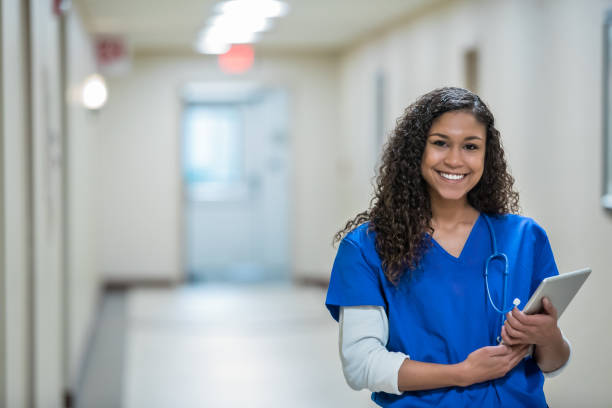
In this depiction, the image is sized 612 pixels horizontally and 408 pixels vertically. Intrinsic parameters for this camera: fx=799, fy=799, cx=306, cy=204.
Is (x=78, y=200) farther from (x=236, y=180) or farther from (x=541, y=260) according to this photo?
(x=236, y=180)

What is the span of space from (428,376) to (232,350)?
175 inches

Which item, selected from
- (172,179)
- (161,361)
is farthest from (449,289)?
(172,179)

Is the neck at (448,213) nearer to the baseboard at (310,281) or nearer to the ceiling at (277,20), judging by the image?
the ceiling at (277,20)

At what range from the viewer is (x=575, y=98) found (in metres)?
3.88

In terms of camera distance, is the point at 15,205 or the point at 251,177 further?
the point at 251,177

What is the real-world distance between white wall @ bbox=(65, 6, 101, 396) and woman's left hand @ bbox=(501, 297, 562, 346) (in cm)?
345

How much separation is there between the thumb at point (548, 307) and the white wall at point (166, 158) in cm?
699

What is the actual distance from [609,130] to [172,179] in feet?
19.0

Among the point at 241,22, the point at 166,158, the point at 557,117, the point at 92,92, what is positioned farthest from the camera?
the point at 166,158

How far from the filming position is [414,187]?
1675 millimetres

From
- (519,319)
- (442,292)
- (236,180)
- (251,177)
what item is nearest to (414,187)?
(442,292)

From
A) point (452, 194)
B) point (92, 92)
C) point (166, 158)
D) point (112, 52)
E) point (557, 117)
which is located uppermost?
point (112, 52)

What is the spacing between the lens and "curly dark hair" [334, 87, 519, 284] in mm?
1593

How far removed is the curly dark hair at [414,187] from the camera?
159 centimetres
